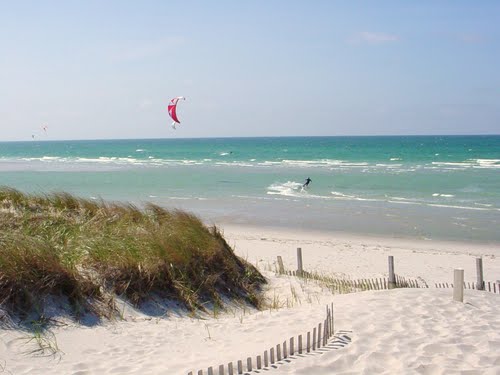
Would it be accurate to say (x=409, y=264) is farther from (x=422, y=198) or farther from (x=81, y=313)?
(x=422, y=198)

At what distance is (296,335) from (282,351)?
2.59 ft

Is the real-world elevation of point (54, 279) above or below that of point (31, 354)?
above

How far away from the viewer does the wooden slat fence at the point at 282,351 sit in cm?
560

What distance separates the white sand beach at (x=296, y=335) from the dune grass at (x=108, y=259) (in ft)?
1.42

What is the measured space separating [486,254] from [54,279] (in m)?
13.6

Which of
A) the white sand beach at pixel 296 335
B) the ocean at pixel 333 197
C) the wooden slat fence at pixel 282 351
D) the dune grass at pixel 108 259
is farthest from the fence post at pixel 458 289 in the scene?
the ocean at pixel 333 197

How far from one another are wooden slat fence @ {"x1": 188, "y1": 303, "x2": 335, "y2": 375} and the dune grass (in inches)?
90.4

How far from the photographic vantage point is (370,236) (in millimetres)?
19750

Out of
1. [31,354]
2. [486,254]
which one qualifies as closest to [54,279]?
[31,354]

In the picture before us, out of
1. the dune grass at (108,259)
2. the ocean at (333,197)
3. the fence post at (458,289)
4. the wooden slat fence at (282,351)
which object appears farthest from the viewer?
the ocean at (333,197)

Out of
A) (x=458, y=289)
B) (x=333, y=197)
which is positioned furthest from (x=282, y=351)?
(x=333, y=197)

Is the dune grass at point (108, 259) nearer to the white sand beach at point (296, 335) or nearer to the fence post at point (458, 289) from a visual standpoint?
the white sand beach at point (296, 335)

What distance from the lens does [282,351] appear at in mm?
6250

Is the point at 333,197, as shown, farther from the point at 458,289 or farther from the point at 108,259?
the point at 108,259
